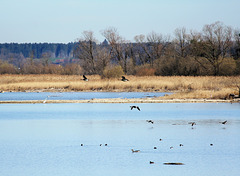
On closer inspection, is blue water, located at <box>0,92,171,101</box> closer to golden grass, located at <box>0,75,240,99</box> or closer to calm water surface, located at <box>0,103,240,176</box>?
golden grass, located at <box>0,75,240,99</box>

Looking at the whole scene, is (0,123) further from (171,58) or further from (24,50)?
(24,50)

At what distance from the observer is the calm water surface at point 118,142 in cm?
1007

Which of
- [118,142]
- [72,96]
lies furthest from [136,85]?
[118,142]

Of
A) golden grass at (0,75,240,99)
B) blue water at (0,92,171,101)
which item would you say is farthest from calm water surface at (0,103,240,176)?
golden grass at (0,75,240,99)

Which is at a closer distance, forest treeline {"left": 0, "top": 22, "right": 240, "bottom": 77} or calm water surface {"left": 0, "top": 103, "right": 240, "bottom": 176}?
calm water surface {"left": 0, "top": 103, "right": 240, "bottom": 176}

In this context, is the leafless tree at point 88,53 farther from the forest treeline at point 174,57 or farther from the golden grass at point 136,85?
the golden grass at point 136,85

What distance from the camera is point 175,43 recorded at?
6162cm

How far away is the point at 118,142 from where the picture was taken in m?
13.6

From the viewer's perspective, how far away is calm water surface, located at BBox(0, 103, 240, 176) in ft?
33.0

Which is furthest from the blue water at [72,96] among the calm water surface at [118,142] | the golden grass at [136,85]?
the calm water surface at [118,142]

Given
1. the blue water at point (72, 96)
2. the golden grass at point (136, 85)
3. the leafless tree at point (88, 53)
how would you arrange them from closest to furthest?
the blue water at point (72, 96) < the golden grass at point (136, 85) < the leafless tree at point (88, 53)

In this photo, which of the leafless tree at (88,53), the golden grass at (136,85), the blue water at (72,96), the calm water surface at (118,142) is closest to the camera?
the calm water surface at (118,142)

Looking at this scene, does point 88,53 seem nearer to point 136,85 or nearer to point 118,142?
point 136,85

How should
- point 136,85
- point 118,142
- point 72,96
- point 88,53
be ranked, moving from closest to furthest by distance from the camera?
1. point 118,142
2. point 72,96
3. point 136,85
4. point 88,53
